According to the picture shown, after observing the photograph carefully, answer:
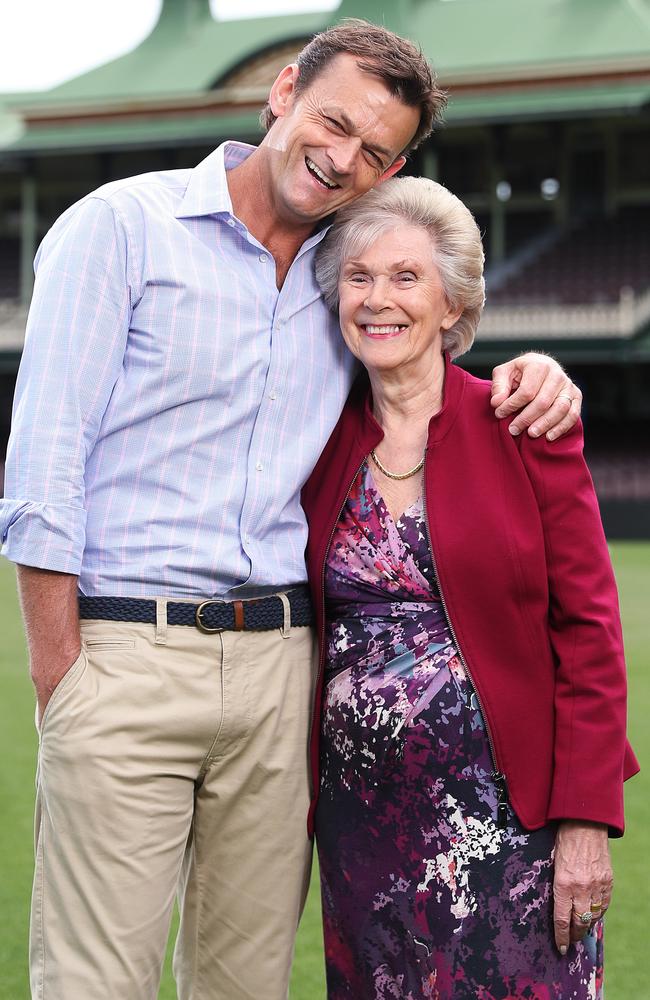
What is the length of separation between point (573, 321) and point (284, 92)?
20798mm

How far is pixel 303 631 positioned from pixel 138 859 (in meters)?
0.61

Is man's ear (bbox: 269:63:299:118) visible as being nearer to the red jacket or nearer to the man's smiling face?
the man's smiling face

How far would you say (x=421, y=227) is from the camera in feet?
8.94

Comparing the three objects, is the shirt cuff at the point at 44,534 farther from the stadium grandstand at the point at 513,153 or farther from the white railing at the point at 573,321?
the white railing at the point at 573,321

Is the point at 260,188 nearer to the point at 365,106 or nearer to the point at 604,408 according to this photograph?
the point at 365,106

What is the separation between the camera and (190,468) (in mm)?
2500

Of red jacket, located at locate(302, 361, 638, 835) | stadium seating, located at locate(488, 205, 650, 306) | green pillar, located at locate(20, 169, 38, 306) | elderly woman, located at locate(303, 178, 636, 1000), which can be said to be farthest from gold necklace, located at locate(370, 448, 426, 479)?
green pillar, located at locate(20, 169, 38, 306)

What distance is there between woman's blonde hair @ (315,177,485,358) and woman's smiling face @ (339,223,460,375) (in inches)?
0.9

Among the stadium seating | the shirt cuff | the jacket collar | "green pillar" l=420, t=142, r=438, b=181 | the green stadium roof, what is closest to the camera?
the shirt cuff

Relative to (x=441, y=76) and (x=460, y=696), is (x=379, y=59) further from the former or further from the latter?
(x=441, y=76)

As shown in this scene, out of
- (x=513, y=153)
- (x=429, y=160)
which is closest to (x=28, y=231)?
(x=429, y=160)

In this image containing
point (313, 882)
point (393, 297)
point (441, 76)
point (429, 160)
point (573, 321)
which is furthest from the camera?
point (429, 160)

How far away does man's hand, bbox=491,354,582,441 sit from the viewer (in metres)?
2.57

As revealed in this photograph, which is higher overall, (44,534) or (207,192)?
(207,192)
